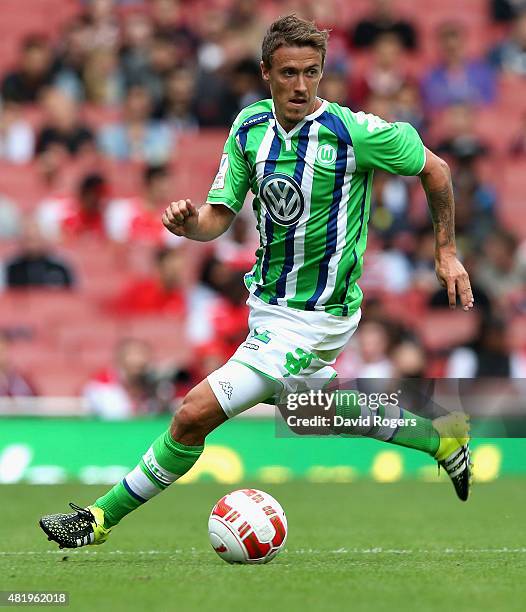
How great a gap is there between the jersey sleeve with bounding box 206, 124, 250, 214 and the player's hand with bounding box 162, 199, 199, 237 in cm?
29

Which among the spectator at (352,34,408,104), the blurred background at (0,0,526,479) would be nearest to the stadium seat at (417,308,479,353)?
the blurred background at (0,0,526,479)

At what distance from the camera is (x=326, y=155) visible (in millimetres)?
7141

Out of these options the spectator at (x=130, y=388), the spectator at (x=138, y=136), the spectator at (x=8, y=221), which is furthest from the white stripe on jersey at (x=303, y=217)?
the spectator at (x=138, y=136)

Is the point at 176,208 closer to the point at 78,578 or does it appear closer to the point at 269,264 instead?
the point at 269,264

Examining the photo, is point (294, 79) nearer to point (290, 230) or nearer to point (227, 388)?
point (290, 230)

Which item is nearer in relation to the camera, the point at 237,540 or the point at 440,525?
the point at 237,540

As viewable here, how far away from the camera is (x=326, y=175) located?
281 inches

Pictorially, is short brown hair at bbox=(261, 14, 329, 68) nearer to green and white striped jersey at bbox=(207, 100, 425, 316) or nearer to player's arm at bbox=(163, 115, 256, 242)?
green and white striped jersey at bbox=(207, 100, 425, 316)

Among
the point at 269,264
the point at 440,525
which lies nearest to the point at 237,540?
the point at 269,264

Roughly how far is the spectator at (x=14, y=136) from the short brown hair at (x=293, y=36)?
11.1 metres

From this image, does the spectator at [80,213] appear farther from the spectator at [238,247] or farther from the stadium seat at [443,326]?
the stadium seat at [443,326]

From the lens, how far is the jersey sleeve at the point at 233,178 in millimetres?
7238

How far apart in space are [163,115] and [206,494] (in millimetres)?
7419

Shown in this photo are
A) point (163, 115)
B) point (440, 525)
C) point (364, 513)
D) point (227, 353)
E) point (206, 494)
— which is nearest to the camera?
point (440, 525)
